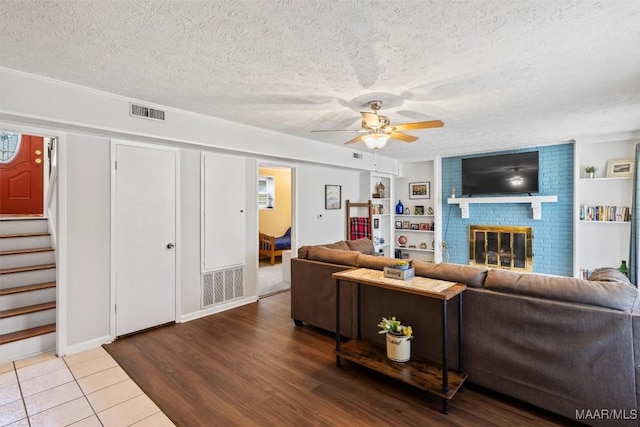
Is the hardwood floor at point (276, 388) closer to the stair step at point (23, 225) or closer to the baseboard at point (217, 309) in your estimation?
the baseboard at point (217, 309)

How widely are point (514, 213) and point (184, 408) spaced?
19.1 feet

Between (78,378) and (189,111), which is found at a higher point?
(189,111)

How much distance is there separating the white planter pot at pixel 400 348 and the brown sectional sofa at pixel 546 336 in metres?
0.18

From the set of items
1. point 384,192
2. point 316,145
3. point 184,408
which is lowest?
point 184,408

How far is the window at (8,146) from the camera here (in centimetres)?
516

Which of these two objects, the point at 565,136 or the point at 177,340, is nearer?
the point at 177,340

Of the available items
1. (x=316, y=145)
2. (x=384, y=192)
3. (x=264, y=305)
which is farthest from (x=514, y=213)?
(x=264, y=305)

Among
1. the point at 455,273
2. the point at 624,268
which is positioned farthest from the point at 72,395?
the point at 624,268

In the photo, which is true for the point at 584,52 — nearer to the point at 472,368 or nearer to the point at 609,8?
the point at 609,8

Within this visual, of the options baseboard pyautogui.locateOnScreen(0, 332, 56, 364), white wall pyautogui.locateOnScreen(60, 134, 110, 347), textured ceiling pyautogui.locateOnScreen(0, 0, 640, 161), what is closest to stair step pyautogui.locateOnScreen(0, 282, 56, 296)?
baseboard pyautogui.locateOnScreen(0, 332, 56, 364)

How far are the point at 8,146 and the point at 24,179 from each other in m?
0.58

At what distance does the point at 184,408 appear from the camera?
219 cm

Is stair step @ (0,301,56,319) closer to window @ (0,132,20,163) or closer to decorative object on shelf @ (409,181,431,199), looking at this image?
window @ (0,132,20,163)

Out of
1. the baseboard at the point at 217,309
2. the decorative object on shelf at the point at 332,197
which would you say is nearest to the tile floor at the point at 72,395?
the baseboard at the point at 217,309
